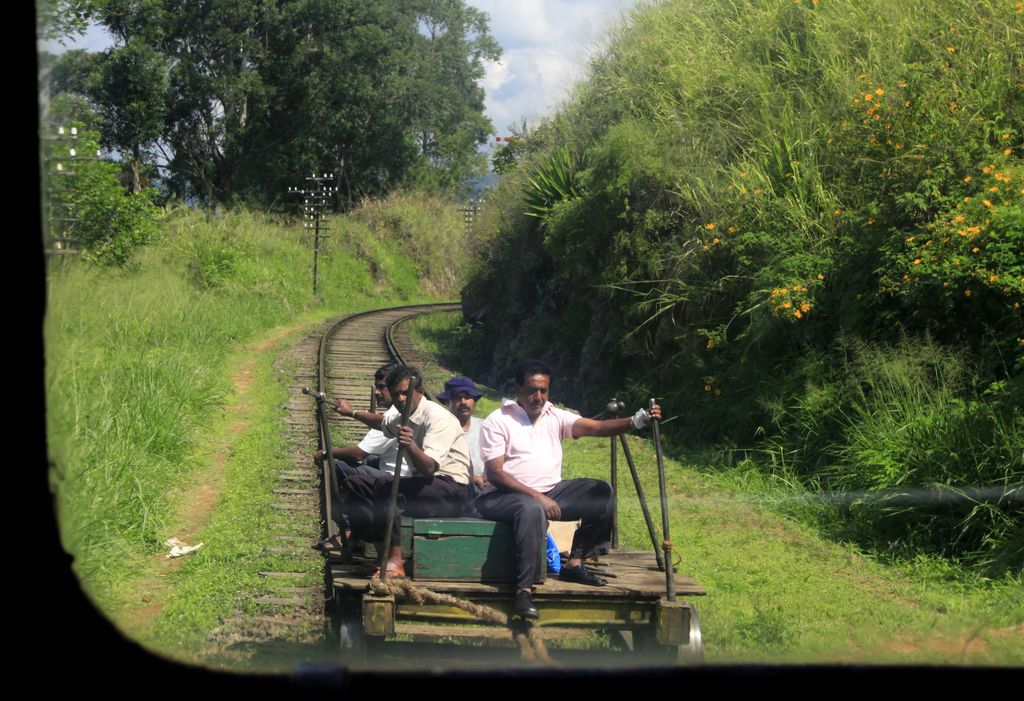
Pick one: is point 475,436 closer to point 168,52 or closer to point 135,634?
point 135,634

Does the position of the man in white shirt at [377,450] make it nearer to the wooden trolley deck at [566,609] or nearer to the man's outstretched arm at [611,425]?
the man's outstretched arm at [611,425]

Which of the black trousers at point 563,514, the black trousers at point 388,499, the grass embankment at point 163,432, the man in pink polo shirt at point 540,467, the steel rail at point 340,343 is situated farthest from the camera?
the steel rail at point 340,343

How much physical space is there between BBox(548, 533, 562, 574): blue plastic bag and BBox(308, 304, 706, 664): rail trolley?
0.09 m

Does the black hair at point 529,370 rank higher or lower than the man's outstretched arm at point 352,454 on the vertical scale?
higher

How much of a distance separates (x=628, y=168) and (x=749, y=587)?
9026mm

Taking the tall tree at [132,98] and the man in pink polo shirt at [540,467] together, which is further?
the tall tree at [132,98]

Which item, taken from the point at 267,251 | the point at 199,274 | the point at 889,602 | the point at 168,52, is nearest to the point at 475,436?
the point at 889,602

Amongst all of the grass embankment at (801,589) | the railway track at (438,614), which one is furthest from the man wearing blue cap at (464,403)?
the grass embankment at (801,589)

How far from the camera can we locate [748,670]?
387cm

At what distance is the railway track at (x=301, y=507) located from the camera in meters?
7.06

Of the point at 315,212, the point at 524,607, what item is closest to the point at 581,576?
Result: the point at 524,607

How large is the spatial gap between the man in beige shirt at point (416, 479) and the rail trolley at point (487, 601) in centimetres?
23

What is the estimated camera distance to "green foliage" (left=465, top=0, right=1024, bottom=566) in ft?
31.8

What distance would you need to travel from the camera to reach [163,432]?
1197cm
